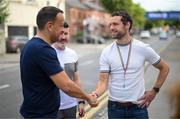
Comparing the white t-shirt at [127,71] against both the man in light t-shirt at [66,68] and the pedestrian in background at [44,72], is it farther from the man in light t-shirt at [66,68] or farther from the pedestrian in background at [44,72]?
the pedestrian in background at [44,72]

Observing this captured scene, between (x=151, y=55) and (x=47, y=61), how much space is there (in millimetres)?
1374

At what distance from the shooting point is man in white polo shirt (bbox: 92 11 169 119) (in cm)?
477

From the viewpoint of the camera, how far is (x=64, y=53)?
544 centimetres

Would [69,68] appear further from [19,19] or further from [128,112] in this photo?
[19,19]

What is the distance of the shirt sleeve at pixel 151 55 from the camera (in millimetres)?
4846

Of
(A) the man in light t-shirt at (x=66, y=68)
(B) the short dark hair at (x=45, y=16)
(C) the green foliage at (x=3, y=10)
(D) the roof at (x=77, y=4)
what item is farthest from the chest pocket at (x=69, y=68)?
(D) the roof at (x=77, y=4)

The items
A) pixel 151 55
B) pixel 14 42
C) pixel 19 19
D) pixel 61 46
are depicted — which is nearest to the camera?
pixel 151 55

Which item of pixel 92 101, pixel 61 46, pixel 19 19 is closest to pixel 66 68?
pixel 61 46

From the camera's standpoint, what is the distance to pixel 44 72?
3918 mm

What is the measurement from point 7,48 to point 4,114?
28.2 m

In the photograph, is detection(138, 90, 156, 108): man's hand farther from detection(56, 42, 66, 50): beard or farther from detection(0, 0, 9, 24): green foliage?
detection(0, 0, 9, 24): green foliage

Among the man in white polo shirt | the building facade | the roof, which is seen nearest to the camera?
the man in white polo shirt

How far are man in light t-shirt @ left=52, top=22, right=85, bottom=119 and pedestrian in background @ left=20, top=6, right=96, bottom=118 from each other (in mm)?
1233

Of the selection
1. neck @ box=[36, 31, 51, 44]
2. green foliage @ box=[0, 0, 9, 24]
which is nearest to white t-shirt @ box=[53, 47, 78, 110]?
neck @ box=[36, 31, 51, 44]
